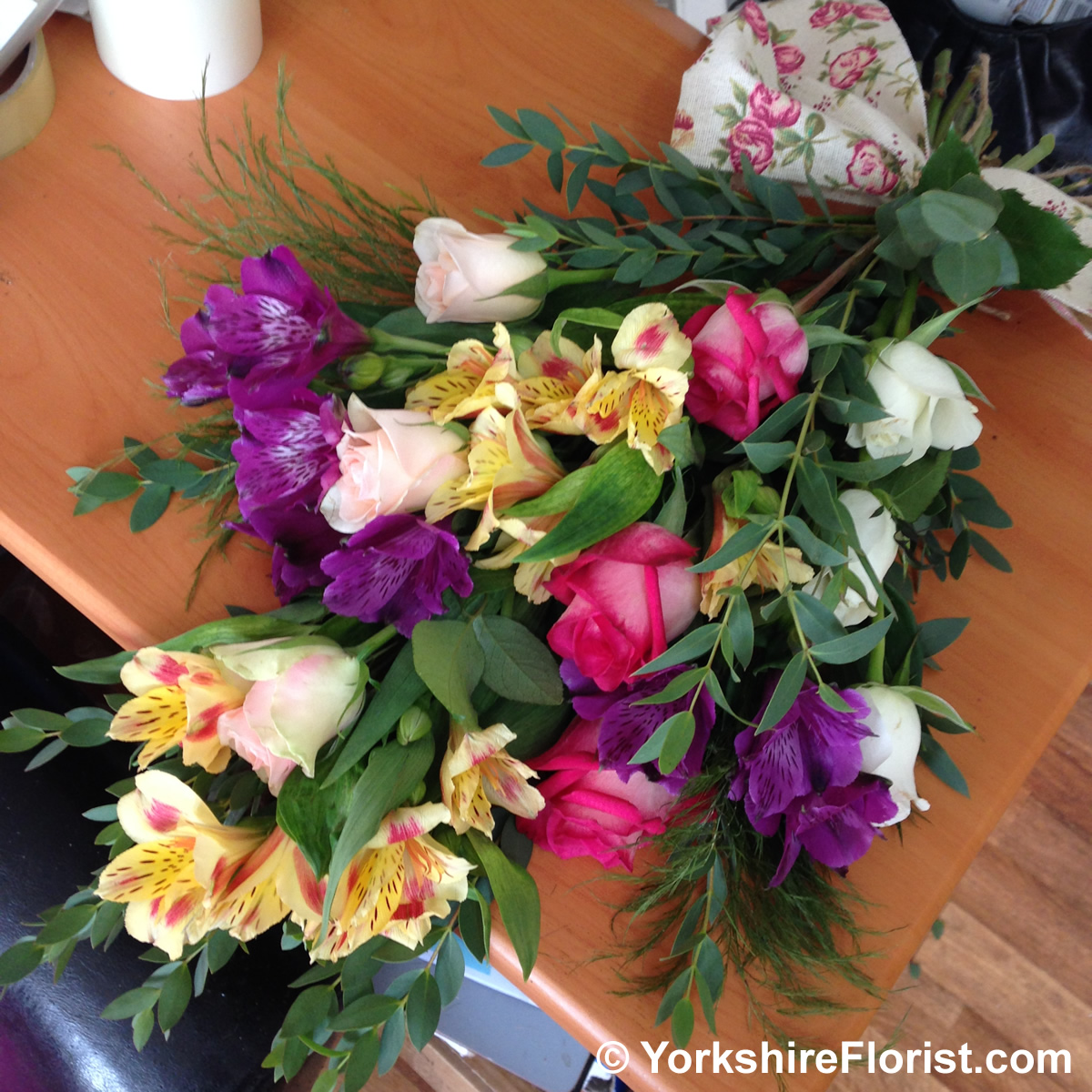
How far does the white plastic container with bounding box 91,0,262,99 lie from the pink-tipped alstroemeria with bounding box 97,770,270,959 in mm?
445

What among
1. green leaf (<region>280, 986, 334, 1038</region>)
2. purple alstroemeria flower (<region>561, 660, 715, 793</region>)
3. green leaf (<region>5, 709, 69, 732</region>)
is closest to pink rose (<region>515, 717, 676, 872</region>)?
purple alstroemeria flower (<region>561, 660, 715, 793</region>)

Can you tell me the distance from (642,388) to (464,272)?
10 centimetres

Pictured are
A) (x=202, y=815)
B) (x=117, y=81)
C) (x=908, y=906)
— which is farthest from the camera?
(x=117, y=81)

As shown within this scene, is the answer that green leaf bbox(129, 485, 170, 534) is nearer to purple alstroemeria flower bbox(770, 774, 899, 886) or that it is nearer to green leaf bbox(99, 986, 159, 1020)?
green leaf bbox(99, 986, 159, 1020)

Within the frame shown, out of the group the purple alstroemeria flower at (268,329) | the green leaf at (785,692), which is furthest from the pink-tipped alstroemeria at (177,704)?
the green leaf at (785,692)

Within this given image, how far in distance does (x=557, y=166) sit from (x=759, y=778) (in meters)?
0.36

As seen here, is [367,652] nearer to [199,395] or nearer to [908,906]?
[199,395]

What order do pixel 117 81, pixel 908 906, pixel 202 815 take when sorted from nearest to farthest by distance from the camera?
pixel 202 815 → pixel 908 906 → pixel 117 81

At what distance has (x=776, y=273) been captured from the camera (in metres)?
0.52

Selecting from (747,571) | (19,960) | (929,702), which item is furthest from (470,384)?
(19,960)

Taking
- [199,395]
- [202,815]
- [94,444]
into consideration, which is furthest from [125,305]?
[202,815]

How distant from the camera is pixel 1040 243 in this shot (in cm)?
46

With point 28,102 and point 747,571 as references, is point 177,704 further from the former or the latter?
point 28,102

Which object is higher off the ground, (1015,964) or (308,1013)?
(308,1013)
